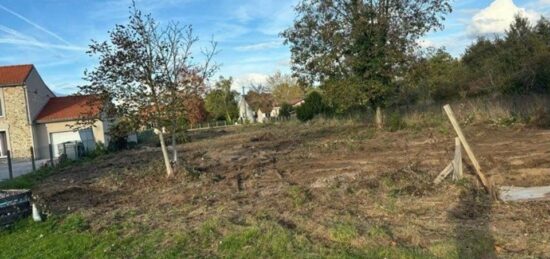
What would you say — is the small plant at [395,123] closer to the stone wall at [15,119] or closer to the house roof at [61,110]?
the house roof at [61,110]

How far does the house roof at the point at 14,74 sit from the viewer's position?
33188 mm

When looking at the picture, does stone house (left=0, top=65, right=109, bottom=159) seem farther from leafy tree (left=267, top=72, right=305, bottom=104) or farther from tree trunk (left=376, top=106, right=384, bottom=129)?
leafy tree (left=267, top=72, right=305, bottom=104)

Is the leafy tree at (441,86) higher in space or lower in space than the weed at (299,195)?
higher

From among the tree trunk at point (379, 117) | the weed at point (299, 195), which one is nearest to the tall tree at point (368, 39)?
the tree trunk at point (379, 117)

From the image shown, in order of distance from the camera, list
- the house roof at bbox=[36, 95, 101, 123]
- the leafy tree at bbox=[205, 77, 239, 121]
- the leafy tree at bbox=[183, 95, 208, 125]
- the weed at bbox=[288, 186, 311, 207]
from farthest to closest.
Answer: the leafy tree at bbox=[205, 77, 239, 121] < the house roof at bbox=[36, 95, 101, 123] < the leafy tree at bbox=[183, 95, 208, 125] < the weed at bbox=[288, 186, 311, 207]

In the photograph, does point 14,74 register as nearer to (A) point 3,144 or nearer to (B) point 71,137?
(A) point 3,144

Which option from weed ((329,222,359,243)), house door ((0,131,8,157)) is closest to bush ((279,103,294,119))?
house door ((0,131,8,157))

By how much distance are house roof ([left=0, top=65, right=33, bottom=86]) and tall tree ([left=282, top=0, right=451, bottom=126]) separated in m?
19.4

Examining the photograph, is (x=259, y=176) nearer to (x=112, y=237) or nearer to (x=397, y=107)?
(x=112, y=237)

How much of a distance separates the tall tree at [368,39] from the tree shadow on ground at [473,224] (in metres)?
16.6

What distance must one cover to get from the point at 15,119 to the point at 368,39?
2305 cm

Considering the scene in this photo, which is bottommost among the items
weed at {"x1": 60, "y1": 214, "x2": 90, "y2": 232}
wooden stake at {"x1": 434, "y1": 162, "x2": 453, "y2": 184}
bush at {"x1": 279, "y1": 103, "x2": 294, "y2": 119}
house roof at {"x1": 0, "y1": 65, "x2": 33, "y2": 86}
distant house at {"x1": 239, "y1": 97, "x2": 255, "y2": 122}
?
weed at {"x1": 60, "y1": 214, "x2": 90, "y2": 232}

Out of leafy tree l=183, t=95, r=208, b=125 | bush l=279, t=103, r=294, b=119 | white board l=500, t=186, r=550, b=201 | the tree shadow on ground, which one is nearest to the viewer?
the tree shadow on ground

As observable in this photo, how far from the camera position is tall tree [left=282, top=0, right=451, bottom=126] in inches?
980
